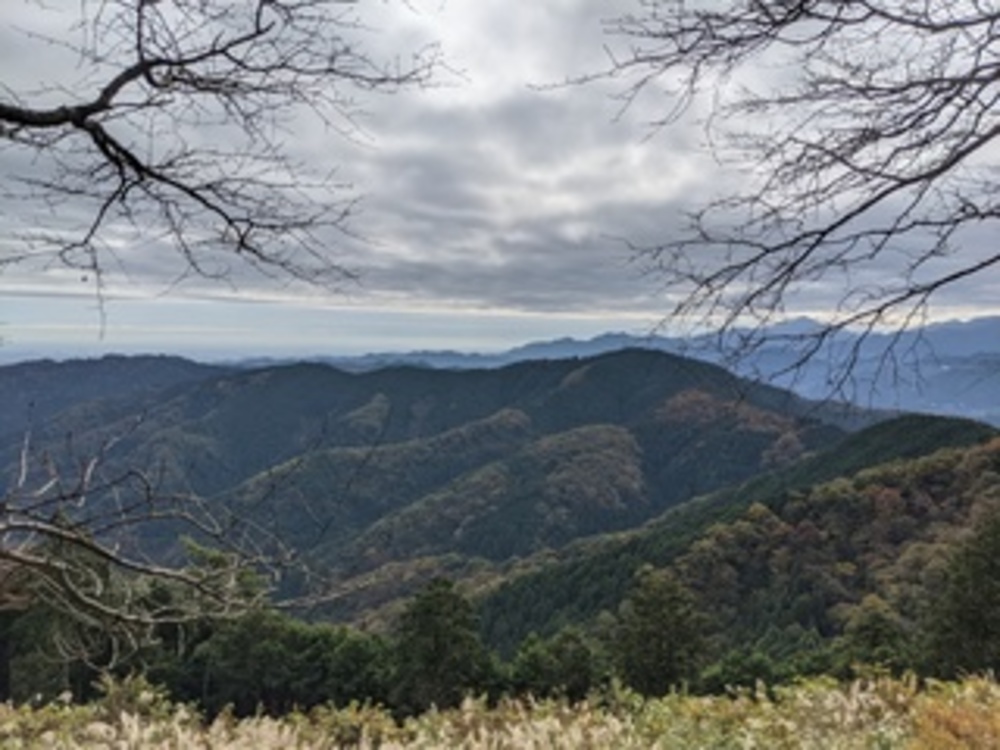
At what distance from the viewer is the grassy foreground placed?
13.8 ft

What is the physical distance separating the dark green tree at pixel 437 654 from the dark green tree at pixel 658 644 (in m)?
6.83

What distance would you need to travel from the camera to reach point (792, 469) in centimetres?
16825

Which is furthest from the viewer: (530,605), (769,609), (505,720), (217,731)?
(530,605)

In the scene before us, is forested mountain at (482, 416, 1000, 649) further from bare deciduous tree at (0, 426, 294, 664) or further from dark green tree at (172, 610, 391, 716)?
bare deciduous tree at (0, 426, 294, 664)

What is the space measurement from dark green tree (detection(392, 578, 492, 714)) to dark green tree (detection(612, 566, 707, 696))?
22.4 feet

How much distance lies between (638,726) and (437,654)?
39417mm

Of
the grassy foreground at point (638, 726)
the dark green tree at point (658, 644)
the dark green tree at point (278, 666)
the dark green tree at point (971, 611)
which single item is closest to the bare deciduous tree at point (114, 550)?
the grassy foreground at point (638, 726)

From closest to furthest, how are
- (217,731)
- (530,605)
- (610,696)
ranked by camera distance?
(217,731) < (610,696) < (530,605)

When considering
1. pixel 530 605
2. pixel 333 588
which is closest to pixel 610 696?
pixel 333 588

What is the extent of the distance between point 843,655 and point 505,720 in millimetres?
43085

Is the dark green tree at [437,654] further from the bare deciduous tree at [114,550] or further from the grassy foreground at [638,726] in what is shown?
the bare deciduous tree at [114,550]

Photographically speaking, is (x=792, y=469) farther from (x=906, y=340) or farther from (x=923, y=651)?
(x=906, y=340)

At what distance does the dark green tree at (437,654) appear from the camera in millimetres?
42625

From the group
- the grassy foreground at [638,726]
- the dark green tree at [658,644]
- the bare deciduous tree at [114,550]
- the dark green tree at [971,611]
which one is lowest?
the dark green tree at [658,644]
